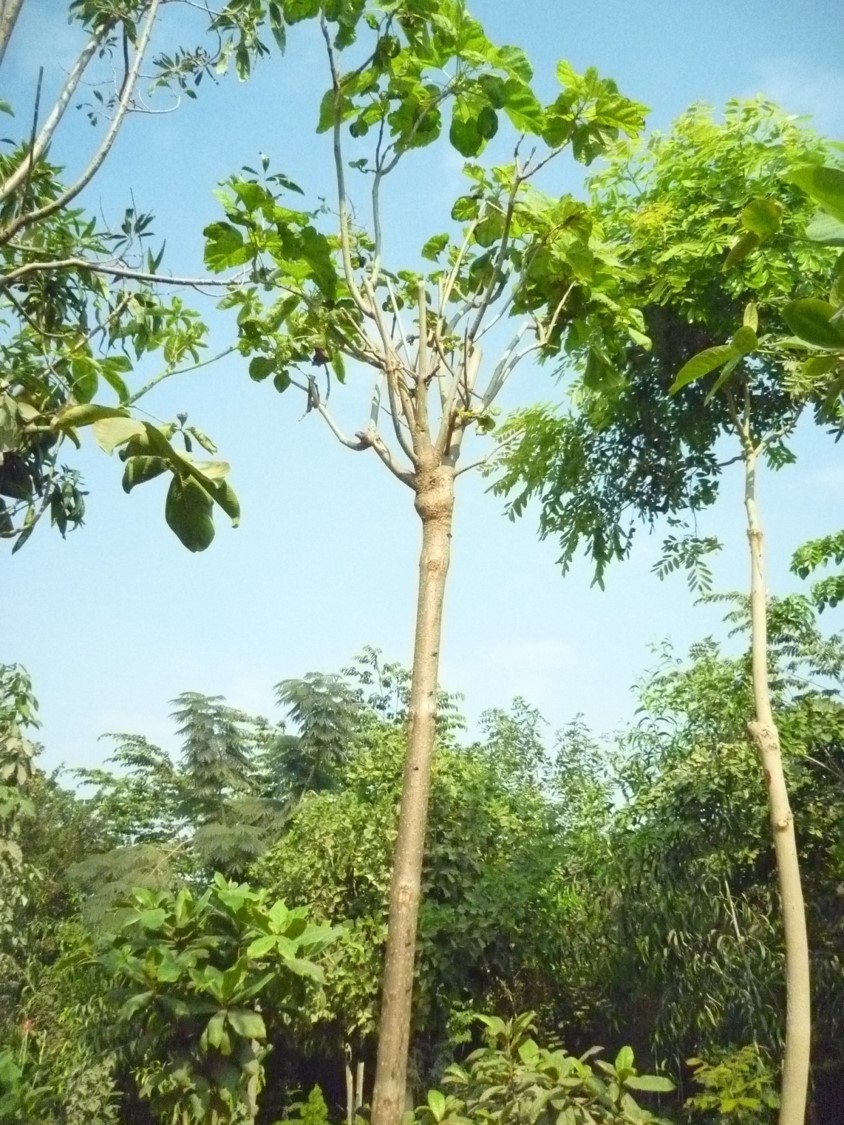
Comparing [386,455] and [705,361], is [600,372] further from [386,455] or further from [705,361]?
[705,361]

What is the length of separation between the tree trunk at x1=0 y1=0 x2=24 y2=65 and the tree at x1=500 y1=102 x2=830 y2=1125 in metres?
3.52

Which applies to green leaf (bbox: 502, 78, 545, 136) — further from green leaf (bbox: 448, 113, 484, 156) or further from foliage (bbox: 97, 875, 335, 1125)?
foliage (bbox: 97, 875, 335, 1125)

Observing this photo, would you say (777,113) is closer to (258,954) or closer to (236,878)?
(258,954)

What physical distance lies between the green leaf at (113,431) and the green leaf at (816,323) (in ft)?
2.52

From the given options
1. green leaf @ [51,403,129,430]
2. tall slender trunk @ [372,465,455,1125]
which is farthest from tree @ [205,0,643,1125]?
green leaf @ [51,403,129,430]

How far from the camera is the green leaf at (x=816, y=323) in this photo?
90 cm

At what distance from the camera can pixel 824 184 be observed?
82 cm

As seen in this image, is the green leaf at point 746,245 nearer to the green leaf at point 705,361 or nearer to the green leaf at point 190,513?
the green leaf at point 705,361

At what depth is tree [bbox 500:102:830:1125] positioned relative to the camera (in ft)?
16.5

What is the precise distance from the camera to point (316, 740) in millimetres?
12133

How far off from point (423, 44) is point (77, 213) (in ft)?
4.09

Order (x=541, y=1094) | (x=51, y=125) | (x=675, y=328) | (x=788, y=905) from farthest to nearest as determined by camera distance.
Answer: (x=675, y=328)
(x=788, y=905)
(x=541, y=1094)
(x=51, y=125)

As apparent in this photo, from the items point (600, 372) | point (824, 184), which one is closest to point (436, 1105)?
point (600, 372)

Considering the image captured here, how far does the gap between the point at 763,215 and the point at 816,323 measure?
0.15 m
